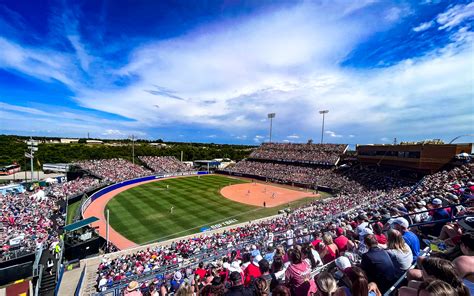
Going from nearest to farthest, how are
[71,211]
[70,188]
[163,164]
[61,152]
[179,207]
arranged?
[71,211] → [179,207] → [70,188] → [61,152] → [163,164]

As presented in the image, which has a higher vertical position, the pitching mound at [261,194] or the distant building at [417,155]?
the distant building at [417,155]

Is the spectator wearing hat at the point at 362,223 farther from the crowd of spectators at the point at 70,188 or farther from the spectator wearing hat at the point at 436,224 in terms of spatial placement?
the crowd of spectators at the point at 70,188

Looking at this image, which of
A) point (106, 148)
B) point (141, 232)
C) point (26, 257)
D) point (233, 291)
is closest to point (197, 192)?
point (141, 232)

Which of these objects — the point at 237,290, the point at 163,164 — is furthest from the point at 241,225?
the point at 163,164

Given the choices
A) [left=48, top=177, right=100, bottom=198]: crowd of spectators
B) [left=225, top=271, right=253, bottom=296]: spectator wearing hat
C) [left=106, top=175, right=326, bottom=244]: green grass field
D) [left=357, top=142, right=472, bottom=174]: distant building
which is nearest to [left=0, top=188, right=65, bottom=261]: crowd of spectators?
[left=48, top=177, right=100, bottom=198]: crowd of spectators

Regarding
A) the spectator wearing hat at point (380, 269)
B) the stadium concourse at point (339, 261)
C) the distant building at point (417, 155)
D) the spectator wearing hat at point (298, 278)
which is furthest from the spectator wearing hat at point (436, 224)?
the distant building at point (417, 155)

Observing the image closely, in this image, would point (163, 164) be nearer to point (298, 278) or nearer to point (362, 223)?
point (362, 223)

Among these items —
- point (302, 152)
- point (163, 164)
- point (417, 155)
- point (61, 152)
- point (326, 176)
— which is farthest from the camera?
point (163, 164)
